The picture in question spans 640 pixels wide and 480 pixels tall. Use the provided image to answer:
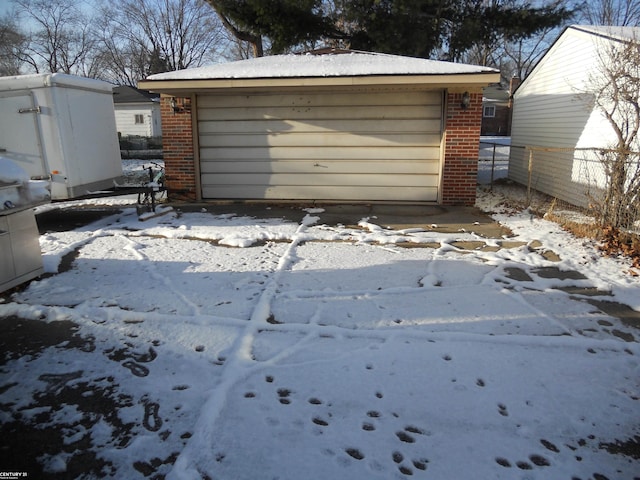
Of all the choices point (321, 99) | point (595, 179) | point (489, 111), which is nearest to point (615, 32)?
point (595, 179)

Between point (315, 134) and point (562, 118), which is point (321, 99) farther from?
point (562, 118)

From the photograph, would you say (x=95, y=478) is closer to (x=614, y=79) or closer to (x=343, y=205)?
(x=343, y=205)

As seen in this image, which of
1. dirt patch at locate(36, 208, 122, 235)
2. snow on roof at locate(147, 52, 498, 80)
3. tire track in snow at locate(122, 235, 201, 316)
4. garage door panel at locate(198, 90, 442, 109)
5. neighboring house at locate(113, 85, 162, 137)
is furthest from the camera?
neighboring house at locate(113, 85, 162, 137)

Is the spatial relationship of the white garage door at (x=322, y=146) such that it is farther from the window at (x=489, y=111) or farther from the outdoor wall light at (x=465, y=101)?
the window at (x=489, y=111)

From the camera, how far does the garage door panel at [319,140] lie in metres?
9.03

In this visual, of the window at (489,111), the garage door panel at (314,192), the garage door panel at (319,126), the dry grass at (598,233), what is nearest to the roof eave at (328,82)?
the garage door panel at (319,126)

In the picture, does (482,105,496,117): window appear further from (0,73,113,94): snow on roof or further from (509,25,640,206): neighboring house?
(0,73,113,94): snow on roof

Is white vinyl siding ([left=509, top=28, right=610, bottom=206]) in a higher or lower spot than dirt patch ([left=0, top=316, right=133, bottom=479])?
higher

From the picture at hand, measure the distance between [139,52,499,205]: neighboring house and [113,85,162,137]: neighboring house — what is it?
21278 millimetres

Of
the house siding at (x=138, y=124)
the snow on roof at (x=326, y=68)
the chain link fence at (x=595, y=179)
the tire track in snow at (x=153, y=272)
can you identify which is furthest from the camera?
the house siding at (x=138, y=124)

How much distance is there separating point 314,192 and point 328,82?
7.81 feet

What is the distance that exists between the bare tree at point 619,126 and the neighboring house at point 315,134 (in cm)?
249

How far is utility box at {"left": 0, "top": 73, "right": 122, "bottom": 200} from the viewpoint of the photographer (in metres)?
7.24

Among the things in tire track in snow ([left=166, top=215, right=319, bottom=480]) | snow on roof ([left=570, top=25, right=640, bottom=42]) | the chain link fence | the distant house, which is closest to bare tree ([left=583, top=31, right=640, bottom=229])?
the chain link fence
